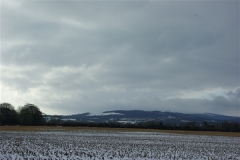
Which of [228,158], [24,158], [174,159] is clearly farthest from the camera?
[228,158]

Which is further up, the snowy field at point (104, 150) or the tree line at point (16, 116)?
the tree line at point (16, 116)

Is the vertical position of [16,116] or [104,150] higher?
[16,116]

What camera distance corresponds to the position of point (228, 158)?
2648 centimetres

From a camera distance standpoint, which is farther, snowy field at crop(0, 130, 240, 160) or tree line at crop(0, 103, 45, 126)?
tree line at crop(0, 103, 45, 126)

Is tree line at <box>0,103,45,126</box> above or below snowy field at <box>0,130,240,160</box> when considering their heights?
above

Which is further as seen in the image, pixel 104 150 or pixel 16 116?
pixel 16 116

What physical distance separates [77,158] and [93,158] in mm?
1240

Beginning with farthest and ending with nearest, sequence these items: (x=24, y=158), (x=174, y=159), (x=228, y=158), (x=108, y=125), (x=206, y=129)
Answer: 1. (x=108, y=125)
2. (x=206, y=129)
3. (x=228, y=158)
4. (x=174, y=159)
5. (x=24, y=158)

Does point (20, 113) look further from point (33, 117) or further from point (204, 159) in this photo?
point (204, 159)

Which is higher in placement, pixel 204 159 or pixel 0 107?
pixel 0 107

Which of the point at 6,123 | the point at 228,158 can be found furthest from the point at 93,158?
the point at 6,123

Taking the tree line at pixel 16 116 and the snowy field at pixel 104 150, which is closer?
the snowy field at pixel 104 150

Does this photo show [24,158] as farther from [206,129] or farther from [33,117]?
[33,117]

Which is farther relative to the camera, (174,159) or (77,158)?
(174,159)
